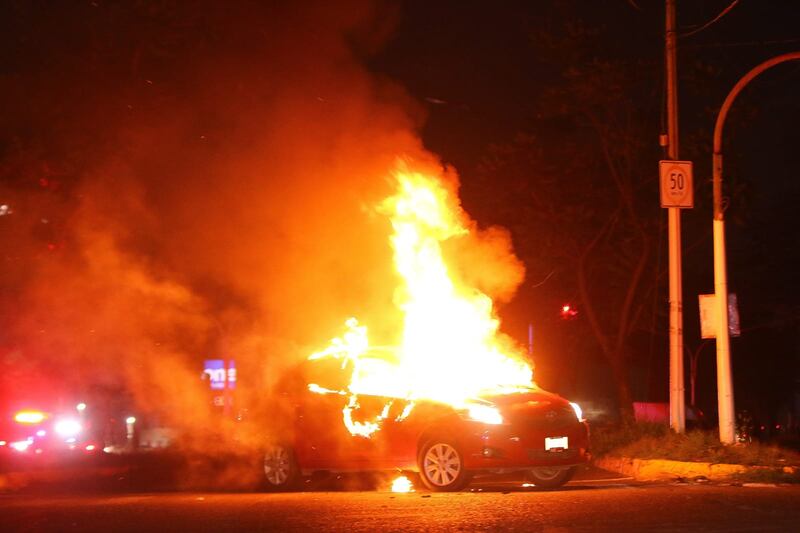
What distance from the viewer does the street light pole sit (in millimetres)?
14039

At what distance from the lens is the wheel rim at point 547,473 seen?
39.1ft

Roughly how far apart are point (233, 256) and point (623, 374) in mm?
8657

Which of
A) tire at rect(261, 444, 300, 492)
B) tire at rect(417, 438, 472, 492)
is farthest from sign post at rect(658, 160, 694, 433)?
tire at rect(261, 444, 300, 492)

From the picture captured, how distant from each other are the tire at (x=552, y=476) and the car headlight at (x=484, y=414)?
3.38ft

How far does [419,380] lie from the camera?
12.2 metres

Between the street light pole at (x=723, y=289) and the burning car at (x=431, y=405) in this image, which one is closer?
the burning car at (x=431, y=405)

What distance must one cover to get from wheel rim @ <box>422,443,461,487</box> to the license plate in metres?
1.01

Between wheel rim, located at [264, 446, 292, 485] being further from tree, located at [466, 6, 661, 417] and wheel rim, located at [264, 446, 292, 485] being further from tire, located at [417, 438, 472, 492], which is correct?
tree, located at [466, 6, 661, 417]

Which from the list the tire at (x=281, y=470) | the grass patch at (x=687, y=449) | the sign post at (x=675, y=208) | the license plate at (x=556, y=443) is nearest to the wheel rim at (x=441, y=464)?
the license plate at (x=556, y=443)

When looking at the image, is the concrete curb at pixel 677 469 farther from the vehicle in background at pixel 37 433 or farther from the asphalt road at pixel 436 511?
the vehicle in background at pixel 37 433

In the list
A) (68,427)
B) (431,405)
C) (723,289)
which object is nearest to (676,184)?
(723,289)

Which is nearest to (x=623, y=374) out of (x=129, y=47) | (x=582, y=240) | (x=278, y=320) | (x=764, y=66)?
(x=582, y=240)

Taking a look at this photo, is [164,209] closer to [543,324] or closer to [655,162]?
[655,162]

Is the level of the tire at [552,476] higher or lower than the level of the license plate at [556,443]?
lower
